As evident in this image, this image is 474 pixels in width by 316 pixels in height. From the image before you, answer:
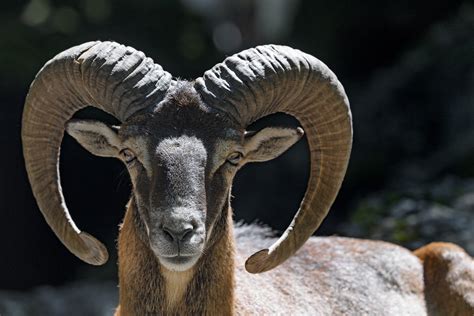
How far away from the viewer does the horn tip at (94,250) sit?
392 inches

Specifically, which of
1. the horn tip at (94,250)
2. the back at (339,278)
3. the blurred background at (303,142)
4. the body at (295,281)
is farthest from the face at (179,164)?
the blurred background at (303,142)

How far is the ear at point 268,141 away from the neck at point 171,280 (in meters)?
0.59

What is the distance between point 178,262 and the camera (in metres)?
8.88

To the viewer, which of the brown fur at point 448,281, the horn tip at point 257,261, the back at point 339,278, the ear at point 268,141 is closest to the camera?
the ear at point 268,141

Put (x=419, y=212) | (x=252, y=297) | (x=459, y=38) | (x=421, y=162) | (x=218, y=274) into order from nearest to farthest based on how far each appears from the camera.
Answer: (x=218, y=274) → (x=252, y=297) → (x=419, y=212) → (x=421, y=162) → (x=459, y=38)

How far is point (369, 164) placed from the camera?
2528 cm

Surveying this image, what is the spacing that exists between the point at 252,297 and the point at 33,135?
8.34ft

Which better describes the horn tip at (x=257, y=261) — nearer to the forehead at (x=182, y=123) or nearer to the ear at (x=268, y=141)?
the ear at (x=268, y=141)

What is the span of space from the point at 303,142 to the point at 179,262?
17295mm

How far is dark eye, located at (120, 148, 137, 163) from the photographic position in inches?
370

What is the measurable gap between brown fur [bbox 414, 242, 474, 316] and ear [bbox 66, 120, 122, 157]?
453 cm

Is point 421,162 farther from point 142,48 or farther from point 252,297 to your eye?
point 252,297

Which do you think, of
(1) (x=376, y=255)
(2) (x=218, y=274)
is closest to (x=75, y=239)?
(2) (x=218, y=274)

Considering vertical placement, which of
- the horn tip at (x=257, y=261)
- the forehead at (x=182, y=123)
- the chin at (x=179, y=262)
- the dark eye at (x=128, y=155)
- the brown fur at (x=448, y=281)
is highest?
the forehead at (x=182, y=123)
